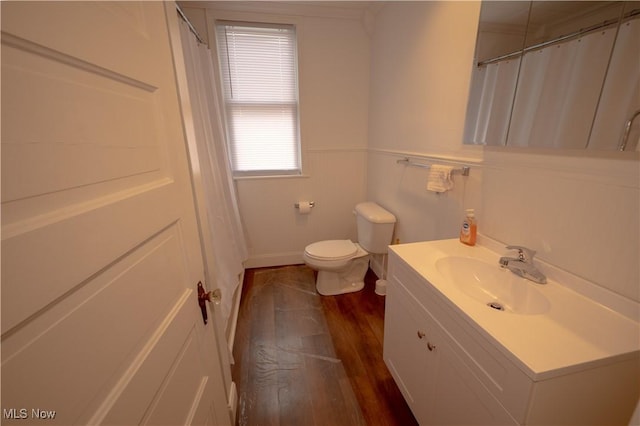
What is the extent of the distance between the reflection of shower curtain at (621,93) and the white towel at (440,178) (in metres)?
0.63

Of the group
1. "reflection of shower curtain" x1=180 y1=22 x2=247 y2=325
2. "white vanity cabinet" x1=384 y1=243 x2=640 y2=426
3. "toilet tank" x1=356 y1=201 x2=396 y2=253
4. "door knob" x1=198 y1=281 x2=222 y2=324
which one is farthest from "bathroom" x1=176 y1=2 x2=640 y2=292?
"door knob" x1=198 y1=281 x2=222 y2=324

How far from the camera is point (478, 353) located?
78cm

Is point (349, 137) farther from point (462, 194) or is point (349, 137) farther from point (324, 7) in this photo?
point (462, 194)

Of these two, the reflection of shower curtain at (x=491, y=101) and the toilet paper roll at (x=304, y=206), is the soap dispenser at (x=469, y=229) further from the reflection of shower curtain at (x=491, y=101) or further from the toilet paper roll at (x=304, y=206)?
the toilet paper roll at (x=304, y=206)

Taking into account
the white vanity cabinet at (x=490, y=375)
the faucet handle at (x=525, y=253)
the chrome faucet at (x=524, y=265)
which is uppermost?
the faucet handle at (x=525, y=253)

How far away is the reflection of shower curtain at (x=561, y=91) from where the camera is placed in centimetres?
82

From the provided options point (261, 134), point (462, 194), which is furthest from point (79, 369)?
point (261, 134)

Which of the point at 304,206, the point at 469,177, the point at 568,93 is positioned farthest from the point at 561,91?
the point at 304,206

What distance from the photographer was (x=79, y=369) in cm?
39

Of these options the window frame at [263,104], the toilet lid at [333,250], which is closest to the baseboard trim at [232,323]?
the toilet lid at [333,250]

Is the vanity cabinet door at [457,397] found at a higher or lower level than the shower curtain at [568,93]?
lower

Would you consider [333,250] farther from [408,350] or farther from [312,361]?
[408,350]

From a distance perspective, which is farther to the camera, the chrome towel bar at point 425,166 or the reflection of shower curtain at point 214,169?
the reflection of shower curtain at point 214,169

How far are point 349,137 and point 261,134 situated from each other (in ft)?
2.77
